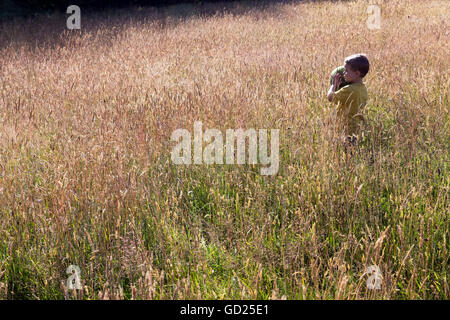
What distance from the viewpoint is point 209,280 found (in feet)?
6.12

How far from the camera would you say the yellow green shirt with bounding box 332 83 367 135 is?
319 centimetres

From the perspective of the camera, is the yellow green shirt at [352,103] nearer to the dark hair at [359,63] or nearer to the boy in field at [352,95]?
the boy in field at [352,95]

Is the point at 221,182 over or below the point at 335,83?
below

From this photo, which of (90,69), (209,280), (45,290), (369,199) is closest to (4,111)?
(90,69)

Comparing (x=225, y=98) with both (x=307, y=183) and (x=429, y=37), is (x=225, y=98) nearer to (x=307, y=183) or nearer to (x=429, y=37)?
(x=307, y=183)

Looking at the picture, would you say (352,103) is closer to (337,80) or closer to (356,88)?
(356,88)

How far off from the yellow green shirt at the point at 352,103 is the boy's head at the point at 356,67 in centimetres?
8

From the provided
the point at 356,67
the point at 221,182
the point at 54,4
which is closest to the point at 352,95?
the point at 356,67

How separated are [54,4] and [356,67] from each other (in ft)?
46.0

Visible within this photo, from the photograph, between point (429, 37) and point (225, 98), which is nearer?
point (225, 98)

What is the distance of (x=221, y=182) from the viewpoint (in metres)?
2.68

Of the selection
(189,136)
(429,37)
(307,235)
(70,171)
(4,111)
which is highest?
(429,37)

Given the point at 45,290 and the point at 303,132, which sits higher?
the point at 303,132

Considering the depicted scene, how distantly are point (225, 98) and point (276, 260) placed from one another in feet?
6.03
